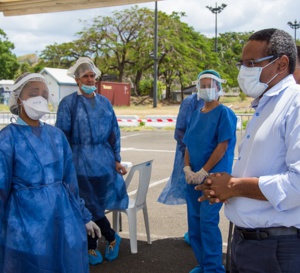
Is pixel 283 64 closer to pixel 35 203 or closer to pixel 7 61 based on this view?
pixel 35 203

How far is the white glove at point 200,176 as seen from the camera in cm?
361

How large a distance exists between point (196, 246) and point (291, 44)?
2.45m

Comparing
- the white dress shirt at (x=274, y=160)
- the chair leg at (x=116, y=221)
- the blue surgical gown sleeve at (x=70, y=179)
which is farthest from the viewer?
the chair leg at (x=116, y=221)

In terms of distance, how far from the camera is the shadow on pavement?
414cm

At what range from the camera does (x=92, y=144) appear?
13.5 feet

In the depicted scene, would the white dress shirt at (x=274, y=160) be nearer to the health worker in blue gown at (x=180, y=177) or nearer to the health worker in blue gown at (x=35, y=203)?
the health worker in blue gown at (x=35, y=203)

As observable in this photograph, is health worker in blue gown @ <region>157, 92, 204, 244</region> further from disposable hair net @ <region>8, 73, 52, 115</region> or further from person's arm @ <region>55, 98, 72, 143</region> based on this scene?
disposable hair net @ <region>8, 73, 52, 115</region>

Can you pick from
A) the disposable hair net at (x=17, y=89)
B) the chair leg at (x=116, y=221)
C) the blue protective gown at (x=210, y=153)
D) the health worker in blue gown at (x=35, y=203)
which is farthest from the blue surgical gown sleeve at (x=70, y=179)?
the chair leg at (x=116, y=221)

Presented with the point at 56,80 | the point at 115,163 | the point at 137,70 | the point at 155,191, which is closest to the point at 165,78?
the point at 137,70

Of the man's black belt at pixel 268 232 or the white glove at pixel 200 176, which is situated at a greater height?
the man's black belt at pixel 268 232

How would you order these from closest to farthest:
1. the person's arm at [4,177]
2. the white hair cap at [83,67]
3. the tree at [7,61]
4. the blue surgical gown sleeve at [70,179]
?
the person's arm at [4,177] → the blue surgical gown sleeve at [70,179] → the white hair cap at [83,67] → the tree at [7,61]

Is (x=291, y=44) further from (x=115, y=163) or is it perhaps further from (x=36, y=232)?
(x=115, y=163)

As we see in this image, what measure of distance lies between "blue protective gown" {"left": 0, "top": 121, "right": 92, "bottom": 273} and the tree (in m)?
57.0

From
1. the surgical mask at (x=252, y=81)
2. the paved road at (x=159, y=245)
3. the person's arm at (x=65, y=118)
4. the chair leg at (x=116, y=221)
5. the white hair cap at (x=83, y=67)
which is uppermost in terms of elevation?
the white hair cap at (x=83, y=67)
